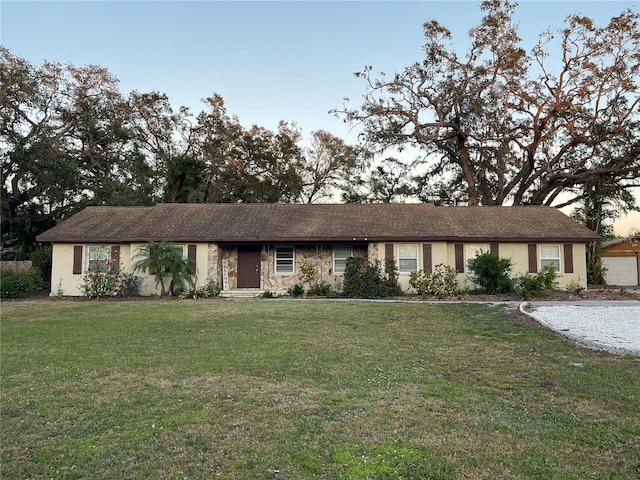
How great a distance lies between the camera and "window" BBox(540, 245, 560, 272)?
19188 millimetres

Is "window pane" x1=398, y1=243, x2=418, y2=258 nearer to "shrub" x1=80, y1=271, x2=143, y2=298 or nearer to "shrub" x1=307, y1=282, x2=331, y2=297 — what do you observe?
"shrub" x1=307, y1=282, x2=331, y2=297

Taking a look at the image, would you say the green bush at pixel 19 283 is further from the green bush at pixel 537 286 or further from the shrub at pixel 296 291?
the green bush at pixel 537 286

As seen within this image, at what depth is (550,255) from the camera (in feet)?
63.2

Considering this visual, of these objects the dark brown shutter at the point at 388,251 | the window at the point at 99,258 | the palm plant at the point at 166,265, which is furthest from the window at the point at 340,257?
the window at the point at 99,258

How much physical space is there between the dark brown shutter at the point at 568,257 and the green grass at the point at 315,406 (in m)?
11.5

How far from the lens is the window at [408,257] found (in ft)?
60.2

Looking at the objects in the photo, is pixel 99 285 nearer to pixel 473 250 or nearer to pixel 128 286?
pixel 128 286

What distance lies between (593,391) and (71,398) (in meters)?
5.99

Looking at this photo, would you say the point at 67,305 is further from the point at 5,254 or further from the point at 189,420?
the point at 5,254

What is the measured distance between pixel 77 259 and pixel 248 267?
6.83 m

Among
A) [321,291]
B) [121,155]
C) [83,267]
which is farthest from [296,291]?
[121,155]

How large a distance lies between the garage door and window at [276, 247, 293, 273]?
16228mm

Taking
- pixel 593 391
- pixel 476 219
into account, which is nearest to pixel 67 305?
pixel 593 391

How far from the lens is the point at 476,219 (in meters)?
21.1
